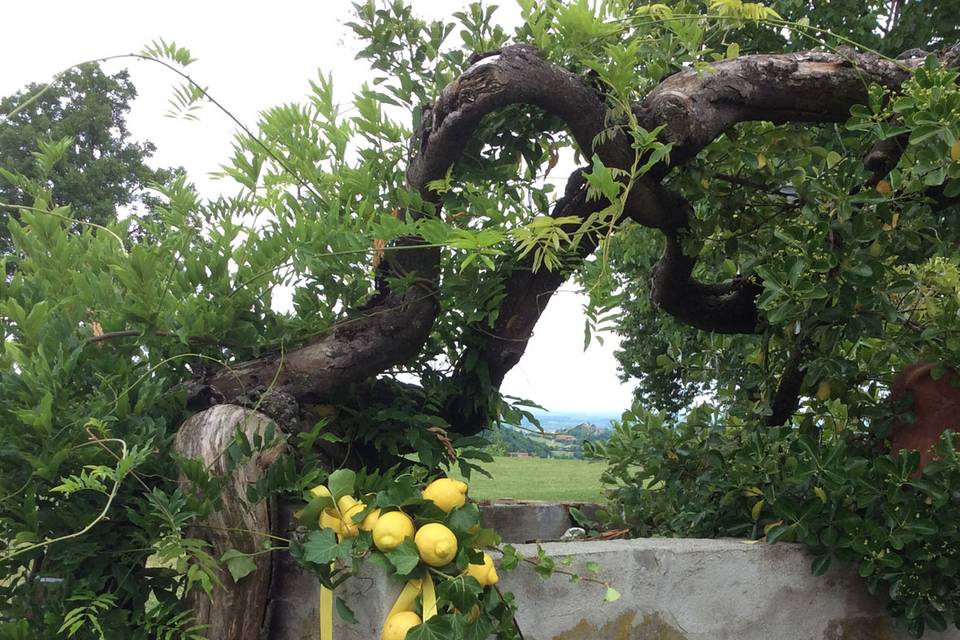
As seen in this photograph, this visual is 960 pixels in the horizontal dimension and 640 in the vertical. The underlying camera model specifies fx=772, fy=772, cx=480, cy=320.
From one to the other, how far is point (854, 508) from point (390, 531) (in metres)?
1.27

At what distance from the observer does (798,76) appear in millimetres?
1935

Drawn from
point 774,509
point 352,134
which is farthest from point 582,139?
point 774,509

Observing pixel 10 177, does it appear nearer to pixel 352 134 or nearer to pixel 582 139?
pixel 352 134

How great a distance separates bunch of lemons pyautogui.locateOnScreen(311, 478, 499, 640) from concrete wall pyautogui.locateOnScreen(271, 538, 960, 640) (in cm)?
11

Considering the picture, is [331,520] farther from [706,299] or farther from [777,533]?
[706,299]

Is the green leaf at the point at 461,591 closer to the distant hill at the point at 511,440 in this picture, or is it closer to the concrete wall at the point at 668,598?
the concrete wall at the point at 668,598

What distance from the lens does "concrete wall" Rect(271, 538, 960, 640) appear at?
142 centimetres

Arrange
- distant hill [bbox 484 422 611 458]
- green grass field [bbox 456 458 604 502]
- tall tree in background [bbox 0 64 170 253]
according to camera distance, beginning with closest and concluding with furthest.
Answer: distant hill [bbox 484 422 611 458], green grass field [bbox 456 458 604 502], tall tree in background [bbox 0 64 170 253]

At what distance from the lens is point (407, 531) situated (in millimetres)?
1205

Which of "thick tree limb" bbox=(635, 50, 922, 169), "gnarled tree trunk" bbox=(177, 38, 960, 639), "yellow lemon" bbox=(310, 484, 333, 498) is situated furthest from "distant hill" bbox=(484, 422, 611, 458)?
"thick tree limb" bbox=(635, 50, 922, 169)

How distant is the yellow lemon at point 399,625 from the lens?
1.15m

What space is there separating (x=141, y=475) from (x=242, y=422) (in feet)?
0.62

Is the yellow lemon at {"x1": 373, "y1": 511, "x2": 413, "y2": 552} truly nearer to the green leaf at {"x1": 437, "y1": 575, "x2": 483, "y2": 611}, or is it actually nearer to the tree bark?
the green leaf at {"x1": 437, "y1": 575, "x2": 483, "y2": 611}

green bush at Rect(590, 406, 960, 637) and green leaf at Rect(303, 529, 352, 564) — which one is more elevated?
green leaf at Rect(303, 529, 352, 564)
